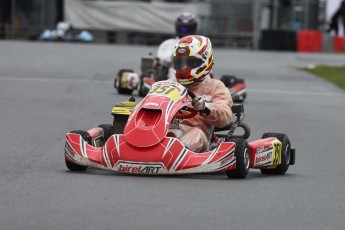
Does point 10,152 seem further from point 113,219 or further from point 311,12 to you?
point 311,12

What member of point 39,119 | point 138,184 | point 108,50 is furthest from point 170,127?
point 108,50

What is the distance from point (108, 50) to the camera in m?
32.0

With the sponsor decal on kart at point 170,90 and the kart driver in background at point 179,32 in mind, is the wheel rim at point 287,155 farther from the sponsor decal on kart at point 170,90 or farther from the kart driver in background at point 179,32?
the kart driver in background at point 179,32

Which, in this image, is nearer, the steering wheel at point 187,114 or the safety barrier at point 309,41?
the steering wheel at point 187,114

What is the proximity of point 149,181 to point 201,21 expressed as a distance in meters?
30.5

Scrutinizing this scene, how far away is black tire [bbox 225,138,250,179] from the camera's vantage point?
812cm

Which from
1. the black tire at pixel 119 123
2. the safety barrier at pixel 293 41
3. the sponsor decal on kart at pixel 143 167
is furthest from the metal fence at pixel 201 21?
the sponsor decal on kart at pixel 143 167

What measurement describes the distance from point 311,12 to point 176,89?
3462cm

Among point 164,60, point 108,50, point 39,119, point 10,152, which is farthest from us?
point 108,50

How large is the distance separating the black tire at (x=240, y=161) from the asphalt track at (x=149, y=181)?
0.08 m

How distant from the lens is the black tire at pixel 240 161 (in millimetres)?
8125

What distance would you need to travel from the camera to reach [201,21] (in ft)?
125

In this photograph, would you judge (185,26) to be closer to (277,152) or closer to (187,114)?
(277,152)

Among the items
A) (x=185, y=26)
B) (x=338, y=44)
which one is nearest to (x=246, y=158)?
(x=185, y=26)
